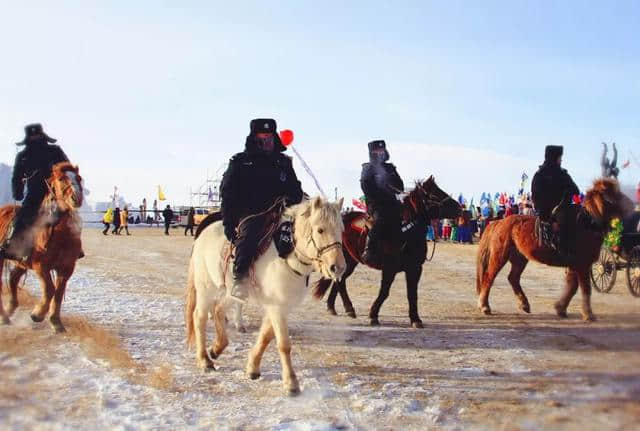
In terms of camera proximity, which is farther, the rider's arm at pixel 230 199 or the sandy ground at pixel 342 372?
the rider's arm at pixel 230 199

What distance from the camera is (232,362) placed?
6824mm

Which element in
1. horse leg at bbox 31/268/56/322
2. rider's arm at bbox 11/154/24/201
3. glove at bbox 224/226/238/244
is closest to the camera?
glove at bbox 224/226/238/244

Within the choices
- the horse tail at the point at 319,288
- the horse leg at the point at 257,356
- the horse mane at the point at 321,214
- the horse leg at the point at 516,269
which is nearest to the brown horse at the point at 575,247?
the horse leg at the point at 516,269

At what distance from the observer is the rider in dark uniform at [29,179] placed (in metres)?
8.73

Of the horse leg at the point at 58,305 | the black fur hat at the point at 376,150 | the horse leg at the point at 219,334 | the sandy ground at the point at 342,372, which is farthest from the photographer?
the black fur hat at the point at 376,150

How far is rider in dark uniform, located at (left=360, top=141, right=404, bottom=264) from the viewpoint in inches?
373

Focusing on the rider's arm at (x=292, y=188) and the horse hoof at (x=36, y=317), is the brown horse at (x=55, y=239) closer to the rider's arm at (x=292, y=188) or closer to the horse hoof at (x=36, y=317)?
the horse hoof at (x=36, y=317)

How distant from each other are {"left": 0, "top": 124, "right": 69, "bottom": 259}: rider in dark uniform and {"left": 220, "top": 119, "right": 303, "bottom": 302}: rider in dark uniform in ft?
12.4

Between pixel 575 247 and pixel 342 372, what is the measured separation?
16.9 feet

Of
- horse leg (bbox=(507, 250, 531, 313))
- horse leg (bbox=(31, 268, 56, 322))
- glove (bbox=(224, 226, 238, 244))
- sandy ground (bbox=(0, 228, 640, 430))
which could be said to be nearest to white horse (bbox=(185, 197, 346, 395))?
glove (bbox=(224, 226, 238, 244))

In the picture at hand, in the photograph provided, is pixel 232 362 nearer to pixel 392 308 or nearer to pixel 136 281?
pixel 392 308

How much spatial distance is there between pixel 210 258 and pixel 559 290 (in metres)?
9.57

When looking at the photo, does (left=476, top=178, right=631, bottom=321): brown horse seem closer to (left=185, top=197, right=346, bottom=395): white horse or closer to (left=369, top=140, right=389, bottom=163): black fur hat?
(left=369, top=140, right=389, bottom=163): black fur hat

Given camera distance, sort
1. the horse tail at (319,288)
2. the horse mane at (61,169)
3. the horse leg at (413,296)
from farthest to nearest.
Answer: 1. the horse tail at (319,288)
2. the horse leg at (413,296)
3. the horse mane at (61,169)
